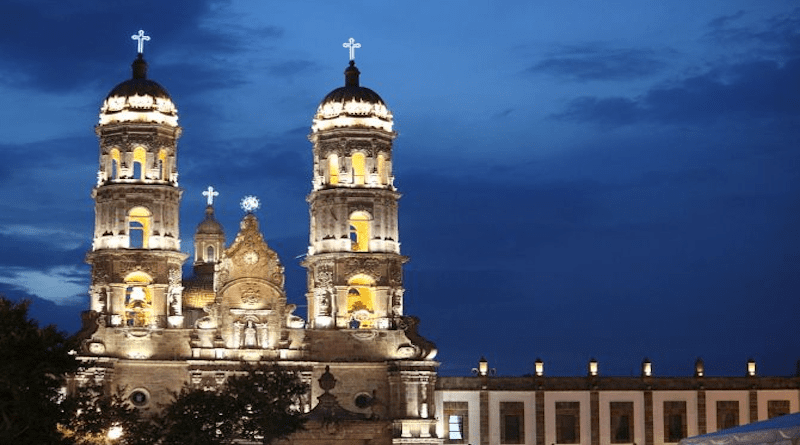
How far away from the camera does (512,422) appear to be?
345 feet

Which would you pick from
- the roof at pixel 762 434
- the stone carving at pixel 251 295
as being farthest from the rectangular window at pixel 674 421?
the roof at pixel 762 434

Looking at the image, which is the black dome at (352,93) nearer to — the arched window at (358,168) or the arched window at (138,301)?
the arched window at (358,168)

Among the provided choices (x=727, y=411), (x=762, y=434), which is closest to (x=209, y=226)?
(x=727, y=411)

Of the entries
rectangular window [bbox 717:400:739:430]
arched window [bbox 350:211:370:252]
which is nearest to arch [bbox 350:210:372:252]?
arched window [bbox 350:211:370:252]

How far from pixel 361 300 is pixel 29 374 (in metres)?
47.2

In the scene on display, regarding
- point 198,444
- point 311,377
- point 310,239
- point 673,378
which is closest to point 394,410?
point 311,377

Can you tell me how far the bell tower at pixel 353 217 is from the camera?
101 m

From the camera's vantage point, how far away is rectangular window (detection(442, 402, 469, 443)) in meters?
105

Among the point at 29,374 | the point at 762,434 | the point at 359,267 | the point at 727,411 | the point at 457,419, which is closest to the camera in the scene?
the point at 762,434

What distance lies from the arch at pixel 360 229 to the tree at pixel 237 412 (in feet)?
51.7

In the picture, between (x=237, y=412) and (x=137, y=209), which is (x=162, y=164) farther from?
(x=237, y=412)

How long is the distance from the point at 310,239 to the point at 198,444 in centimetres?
3377

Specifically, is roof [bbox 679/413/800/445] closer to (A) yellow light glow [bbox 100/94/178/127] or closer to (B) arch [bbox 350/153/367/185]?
(B) arch [bbox 350/153/367/185]

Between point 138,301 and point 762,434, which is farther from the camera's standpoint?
point 138,301
